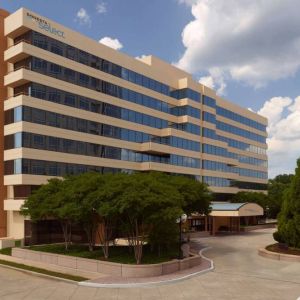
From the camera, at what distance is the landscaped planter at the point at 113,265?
28.2 metres

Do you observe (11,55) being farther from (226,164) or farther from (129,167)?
(226,164)

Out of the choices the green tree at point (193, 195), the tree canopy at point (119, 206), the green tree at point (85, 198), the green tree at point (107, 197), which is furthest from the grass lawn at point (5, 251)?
the green tree at point (193, 195)

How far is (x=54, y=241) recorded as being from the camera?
51219 millimetres

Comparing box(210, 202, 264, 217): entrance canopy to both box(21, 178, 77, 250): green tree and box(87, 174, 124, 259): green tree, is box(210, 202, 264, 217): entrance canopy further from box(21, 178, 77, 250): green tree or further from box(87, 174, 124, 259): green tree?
box(87, 174, 124, 259): green tree

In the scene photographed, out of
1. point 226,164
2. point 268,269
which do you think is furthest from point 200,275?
point 226,164

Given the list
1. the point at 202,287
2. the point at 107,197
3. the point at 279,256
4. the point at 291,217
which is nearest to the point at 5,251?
the point at 107,197

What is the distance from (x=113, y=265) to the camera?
28.9 m

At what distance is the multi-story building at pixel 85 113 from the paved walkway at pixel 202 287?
19.0m

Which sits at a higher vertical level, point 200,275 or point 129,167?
point 129,167

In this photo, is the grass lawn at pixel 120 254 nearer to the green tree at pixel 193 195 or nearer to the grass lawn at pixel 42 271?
the grass lawn at pixel 42 271

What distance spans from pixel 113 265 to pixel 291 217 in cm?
1929

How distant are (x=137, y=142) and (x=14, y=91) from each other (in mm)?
20369

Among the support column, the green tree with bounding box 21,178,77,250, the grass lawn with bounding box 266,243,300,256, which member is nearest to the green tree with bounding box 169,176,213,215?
the grass lawn with bounding box 266,243,300,256

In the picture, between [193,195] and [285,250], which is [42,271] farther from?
[285,250]
